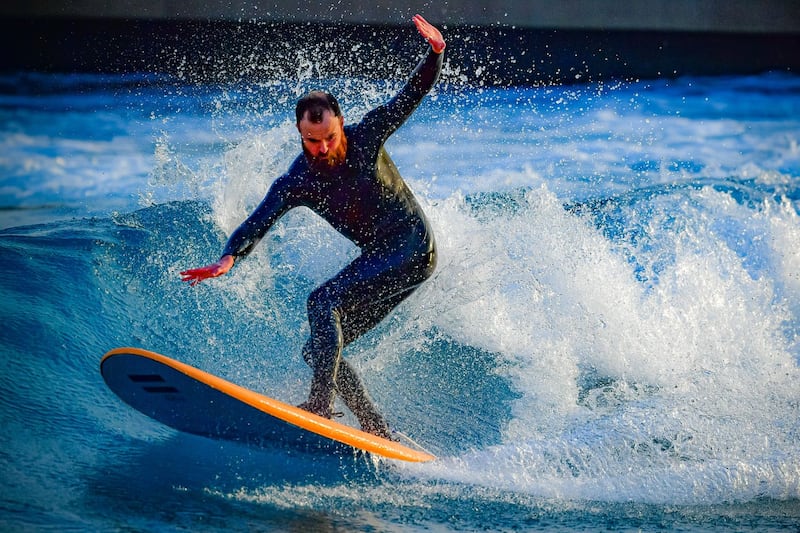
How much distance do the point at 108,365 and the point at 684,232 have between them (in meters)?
3.42

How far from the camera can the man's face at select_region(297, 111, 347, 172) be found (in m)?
2.64

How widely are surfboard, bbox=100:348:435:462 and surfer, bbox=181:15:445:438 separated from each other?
0.10 m

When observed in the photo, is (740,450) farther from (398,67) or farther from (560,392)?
(398,67)

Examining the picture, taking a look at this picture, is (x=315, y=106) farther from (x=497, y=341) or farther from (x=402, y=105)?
(x=497, y=341)

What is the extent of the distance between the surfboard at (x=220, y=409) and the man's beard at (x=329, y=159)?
0.75 meters

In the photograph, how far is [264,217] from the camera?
2.79 metres

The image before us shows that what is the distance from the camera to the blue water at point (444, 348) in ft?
8.81

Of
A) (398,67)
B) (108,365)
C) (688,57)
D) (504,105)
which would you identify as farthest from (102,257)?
(688,57)

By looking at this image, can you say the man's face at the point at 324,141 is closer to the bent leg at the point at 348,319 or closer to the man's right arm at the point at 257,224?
the man's right arm at the point at 257,224


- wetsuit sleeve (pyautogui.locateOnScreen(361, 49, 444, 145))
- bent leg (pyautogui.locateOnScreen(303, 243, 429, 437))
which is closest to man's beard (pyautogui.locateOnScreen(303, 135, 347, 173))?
wetsuit sleeve (pyautogui.locateOnScreen(361, 49, 444, 145))

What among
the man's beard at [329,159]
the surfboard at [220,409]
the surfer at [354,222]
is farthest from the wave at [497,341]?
the man's beard at [329,159]

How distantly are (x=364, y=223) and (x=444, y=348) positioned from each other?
1.27 m

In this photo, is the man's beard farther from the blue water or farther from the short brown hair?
the blue water

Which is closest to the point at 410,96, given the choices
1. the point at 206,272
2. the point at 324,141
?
the point at 324,141
